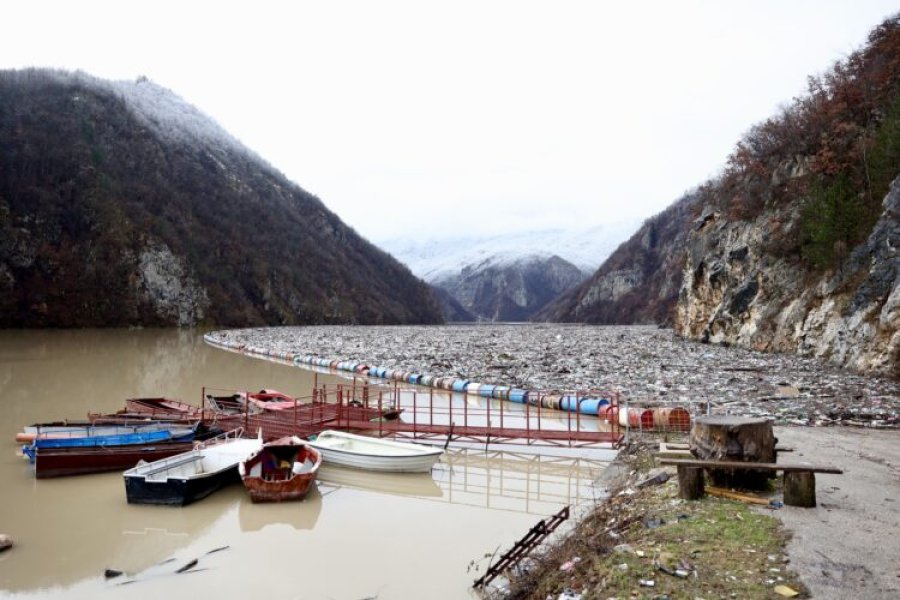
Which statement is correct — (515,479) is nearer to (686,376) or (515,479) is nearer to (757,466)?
(757,466)

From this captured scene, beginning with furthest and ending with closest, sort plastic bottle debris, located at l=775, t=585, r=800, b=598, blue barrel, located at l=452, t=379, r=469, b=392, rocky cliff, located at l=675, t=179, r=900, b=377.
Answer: blue barrel, located at l=452, t=379, r=469, b=392, rocky cliff, located at l=675, t=179, r=900, b=377, plastic bottle debris, located at l=775, t=585, r=800, b=598

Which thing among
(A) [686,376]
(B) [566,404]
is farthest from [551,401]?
(A) [686,376]

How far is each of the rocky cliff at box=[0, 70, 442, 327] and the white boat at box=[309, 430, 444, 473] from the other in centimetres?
7292

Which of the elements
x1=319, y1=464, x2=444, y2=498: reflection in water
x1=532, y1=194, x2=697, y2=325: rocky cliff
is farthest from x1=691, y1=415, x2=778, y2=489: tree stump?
x1=532, y1=194, x2=697, y2=325: rocky cliff

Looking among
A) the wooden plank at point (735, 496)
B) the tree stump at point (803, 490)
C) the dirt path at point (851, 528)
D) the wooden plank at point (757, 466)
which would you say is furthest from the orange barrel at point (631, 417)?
the tree stump at point (803, 490)

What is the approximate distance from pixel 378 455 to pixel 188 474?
395 centimetres

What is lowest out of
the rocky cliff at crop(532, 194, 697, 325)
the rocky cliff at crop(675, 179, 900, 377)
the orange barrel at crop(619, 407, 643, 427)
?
the orange barrel at crop(619, 407, 643, 427)

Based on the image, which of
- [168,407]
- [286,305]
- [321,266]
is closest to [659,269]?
[321,266]

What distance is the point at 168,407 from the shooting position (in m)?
18.8

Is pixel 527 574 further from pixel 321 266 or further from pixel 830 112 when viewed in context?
pixel 321 266

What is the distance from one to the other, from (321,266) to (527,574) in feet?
398

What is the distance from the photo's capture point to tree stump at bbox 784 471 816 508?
277 inches

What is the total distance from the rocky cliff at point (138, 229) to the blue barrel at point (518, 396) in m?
70.4

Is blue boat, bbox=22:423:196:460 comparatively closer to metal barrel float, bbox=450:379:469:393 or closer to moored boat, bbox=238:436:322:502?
moored boat, bbox=238:436:322:502
